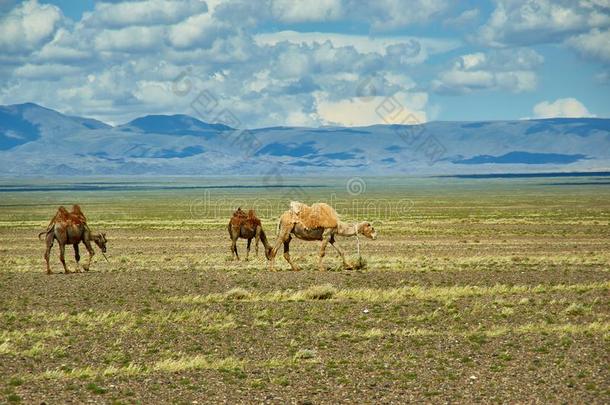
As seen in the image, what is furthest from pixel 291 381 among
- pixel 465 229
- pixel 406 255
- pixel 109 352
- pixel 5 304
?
pixel 465 229

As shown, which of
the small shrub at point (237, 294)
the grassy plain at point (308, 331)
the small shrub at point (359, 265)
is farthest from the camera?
the small shrub at point (359, 265)

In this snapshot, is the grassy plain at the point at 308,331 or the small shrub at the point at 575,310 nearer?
the grassy plain at the point at 308,331

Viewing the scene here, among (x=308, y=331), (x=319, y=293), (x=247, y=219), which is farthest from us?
(x=247, y=219)

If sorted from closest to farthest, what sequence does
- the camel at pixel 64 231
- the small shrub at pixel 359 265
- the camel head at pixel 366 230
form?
the camel at pixel 64 231 → the camel head at pixel 366 230 → the small shrub at pixel 359 265

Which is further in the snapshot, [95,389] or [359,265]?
[359,265]

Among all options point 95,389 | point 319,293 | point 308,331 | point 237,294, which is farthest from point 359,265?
point 95,389

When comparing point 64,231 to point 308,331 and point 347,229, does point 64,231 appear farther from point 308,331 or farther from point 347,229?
point 308,331

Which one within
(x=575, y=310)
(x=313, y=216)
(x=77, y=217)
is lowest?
(x=575, y=310)

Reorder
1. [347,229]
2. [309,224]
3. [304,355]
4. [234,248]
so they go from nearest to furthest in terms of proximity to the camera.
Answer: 1. [304,355]
2. [309,224]
3. [347,229]
4. [234,248]

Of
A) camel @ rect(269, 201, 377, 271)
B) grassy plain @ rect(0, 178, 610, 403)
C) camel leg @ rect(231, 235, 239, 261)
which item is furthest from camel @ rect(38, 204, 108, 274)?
camel leg @ rect(231, 235, 239, 261)

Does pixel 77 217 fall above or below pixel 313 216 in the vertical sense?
above

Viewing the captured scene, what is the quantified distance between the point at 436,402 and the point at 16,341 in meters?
8.56

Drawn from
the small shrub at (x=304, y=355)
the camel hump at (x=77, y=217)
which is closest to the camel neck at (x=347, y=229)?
the camel hump at (x=77, y=217)

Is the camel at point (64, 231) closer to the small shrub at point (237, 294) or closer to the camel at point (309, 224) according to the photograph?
the camel at point (309, 224)
